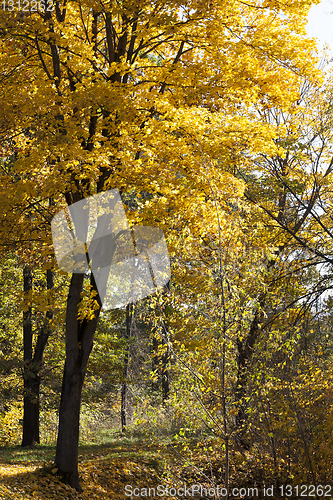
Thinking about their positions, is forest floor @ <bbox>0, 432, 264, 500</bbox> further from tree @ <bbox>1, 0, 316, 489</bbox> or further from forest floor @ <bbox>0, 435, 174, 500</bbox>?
Result: tree @ <bbox>1, 0, 316, 489</bbox>

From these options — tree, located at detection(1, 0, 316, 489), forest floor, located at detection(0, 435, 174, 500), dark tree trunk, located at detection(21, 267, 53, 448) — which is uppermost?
tree, located at detection(1, 0, 316, 489)

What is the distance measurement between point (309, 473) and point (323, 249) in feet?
11.3

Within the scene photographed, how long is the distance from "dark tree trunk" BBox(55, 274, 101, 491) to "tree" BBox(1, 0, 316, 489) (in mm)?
18

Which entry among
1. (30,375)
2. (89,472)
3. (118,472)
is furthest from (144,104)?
(30,375)

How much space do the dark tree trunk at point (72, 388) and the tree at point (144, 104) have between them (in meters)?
0.02

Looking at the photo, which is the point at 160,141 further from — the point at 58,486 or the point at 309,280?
the point at 58,486

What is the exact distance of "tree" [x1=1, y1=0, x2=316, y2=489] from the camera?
19.7 feet

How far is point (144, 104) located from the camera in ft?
20.6

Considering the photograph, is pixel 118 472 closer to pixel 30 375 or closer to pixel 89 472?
pixel 89 472

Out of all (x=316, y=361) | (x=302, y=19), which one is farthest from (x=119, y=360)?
(x=302, y=19)

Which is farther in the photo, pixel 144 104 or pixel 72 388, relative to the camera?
→ pixel 72 388

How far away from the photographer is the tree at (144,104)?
6020 mm

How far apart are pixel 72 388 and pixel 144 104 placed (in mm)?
4914

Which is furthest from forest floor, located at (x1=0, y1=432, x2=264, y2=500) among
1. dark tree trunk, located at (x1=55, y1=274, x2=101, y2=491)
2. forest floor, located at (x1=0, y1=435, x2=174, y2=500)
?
dark tree trunk, located at (x1=55, y1=274, x2=101, y2=491)
